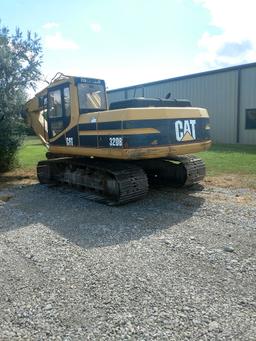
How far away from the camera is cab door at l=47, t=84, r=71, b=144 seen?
910 cm

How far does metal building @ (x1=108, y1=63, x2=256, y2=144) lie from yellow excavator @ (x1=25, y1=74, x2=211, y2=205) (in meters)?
11.1

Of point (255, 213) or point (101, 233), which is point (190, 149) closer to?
point (255, 213)

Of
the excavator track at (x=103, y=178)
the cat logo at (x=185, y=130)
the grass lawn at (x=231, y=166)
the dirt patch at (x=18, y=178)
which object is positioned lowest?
the dirt patch at (x=18, y=178)

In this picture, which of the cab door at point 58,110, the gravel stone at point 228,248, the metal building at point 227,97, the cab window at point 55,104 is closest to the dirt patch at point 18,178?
the cab door at point 58,110

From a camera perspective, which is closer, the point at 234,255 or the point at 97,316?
the point at 97,316

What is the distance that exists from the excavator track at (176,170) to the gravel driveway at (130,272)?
1.36m

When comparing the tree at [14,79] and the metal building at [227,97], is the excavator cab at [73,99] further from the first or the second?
the metal building at [227,97]

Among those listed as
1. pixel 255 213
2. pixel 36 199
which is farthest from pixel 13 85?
pixel 255 213

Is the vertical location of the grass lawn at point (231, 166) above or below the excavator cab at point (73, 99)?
below

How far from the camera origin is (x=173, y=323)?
3.43 metres

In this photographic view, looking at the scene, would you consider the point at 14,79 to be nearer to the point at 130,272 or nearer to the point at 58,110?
the point at 58,110

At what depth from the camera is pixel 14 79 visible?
1228 centimetres

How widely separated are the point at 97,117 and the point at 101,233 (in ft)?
9.51

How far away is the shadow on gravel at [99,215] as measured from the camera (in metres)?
6.02
